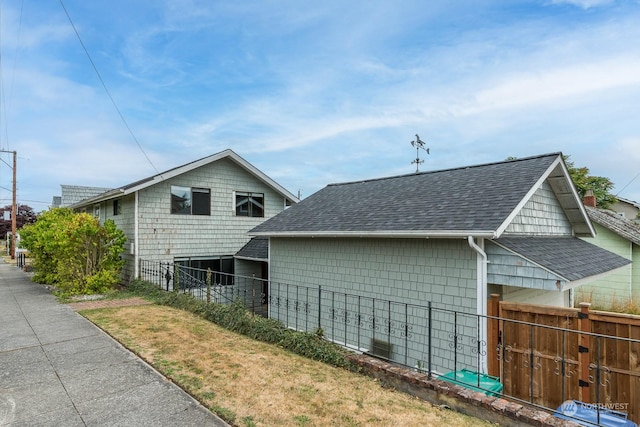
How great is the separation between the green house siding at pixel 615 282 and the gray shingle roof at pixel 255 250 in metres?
10.9

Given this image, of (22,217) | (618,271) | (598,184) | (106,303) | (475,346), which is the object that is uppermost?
(598,184)

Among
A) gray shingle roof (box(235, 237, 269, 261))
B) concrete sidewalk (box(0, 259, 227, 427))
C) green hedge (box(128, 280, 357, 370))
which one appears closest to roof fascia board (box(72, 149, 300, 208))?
gray shingle roof (box(235, 237, 269, 261))

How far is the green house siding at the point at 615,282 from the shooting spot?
1260 centimetres

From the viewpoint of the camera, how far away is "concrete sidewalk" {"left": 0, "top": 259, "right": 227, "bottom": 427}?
12.9 feet

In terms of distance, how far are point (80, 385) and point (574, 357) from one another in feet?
22.8

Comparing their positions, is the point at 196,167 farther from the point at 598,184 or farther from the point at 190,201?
the point at 598,184

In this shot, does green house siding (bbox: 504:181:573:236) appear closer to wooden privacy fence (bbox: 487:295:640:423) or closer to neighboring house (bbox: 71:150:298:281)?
wooden privacy fence (bbox: 487:295:640:423)

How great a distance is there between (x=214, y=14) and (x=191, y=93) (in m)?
6.73

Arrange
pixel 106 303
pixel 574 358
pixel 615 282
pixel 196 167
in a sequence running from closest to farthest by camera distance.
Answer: pixel 574 358, pixel 106 303, pixel 615 282, pixel 196 167

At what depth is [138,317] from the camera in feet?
28.3

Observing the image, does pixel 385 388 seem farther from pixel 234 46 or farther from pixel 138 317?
pixel 234 46

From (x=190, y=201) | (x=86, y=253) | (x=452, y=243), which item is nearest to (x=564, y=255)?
(x=452, y=243)

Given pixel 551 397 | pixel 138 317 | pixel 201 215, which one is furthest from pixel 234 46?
pixel 551 397

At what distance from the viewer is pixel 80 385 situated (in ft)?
15.6
